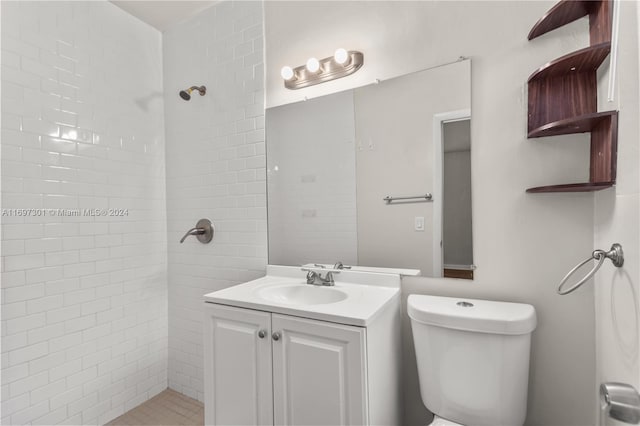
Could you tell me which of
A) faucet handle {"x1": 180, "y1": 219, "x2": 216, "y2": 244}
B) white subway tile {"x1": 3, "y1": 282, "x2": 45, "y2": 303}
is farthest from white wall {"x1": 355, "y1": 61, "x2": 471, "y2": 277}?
white subway tile {"x1": 3, "y1": 282, "x2": 45, "y2": 303}

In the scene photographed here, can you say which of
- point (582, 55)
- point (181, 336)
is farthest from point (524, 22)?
point (181, 336)

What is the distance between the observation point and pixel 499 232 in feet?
4.28

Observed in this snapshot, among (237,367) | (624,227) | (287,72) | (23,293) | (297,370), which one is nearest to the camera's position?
(624,227)

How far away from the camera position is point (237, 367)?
1347 mm

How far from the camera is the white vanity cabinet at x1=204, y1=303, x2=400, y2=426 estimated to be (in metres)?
1.09

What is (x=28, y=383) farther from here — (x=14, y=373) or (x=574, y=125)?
(x=574, y=125)

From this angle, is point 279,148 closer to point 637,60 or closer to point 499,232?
point 499,232

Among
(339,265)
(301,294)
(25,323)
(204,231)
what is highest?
(204,231)

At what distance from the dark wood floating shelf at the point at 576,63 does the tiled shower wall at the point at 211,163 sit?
137 cm

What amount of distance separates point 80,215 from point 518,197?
223 centimetres

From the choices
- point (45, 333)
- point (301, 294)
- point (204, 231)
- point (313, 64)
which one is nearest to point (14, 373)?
point (45, 333)

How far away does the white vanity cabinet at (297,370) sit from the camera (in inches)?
43.1

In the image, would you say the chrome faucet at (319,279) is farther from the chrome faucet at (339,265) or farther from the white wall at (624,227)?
the white wall at (624,227)

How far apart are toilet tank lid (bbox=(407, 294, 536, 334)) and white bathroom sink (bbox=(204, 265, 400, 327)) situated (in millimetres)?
147
